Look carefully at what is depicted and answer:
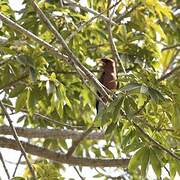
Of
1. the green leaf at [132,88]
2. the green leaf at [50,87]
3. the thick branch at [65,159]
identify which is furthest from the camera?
the thick branch at [65,159]

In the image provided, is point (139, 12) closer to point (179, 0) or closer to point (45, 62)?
point (179, 0)

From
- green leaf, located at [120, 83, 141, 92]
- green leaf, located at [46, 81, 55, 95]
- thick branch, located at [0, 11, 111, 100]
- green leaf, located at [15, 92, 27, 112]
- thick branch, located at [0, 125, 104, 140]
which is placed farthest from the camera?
thick branch, located at [0, 125, 104, 140]

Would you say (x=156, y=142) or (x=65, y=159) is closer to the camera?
(x=156, y=142)

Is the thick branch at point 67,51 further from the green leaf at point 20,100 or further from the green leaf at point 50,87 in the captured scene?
the green leaf at point 20,100

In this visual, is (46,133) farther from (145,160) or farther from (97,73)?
(145,160)

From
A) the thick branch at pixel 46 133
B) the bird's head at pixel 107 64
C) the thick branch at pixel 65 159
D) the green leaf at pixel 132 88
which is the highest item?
the green leaf at pixel 132 88

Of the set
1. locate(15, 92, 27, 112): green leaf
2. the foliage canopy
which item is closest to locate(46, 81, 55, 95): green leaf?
the foliage canopy

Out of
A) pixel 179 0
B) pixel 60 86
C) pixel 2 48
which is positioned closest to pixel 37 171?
pixel 60 86

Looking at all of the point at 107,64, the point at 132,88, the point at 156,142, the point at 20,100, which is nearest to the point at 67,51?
the point at 132,88

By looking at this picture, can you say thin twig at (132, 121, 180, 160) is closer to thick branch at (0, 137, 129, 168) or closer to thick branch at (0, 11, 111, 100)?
thick branch at (0, 11, 111, 100)

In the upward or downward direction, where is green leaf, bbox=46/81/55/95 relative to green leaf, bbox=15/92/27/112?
upward

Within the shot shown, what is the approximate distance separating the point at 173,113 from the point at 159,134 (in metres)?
0.27

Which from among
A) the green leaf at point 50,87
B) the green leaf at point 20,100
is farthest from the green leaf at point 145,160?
the green leaf at point 20,100

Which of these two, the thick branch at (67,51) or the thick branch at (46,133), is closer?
the thick branch at (67,51)
